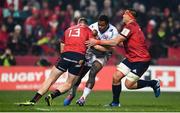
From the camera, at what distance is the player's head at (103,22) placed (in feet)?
55.6

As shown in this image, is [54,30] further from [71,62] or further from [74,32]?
[71,62]

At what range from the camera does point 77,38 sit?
1612cm

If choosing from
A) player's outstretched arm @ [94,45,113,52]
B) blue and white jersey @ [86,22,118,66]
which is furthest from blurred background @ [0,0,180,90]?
player's outstretched arm @ [94,45,113,52]

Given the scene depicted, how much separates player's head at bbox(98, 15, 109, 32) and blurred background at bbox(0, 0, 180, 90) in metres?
8.69

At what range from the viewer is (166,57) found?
28219 millimetres

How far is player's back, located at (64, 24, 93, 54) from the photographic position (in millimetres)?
16094

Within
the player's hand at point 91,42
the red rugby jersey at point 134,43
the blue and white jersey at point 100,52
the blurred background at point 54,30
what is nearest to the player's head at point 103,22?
the blue and white jersey at point 100,52

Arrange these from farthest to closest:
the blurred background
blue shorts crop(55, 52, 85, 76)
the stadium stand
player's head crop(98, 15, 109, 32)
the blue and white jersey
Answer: the stadium stand
the blurred background
the blue and white jersey
player's head crop(98, 15, 109, 32)
blue shorts crop(55, 52, 85, 76)

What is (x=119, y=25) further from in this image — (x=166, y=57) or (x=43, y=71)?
(x=43, y=71)

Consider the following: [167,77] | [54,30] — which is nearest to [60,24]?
[54,30]

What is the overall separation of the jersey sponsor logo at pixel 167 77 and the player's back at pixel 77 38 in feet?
33.5

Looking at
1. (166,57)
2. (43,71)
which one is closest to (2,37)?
(43,71)

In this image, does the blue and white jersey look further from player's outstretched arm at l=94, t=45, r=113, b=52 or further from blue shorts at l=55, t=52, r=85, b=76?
blue shorts at l=55, t=52, r=85, b=76

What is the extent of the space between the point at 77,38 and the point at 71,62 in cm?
59
